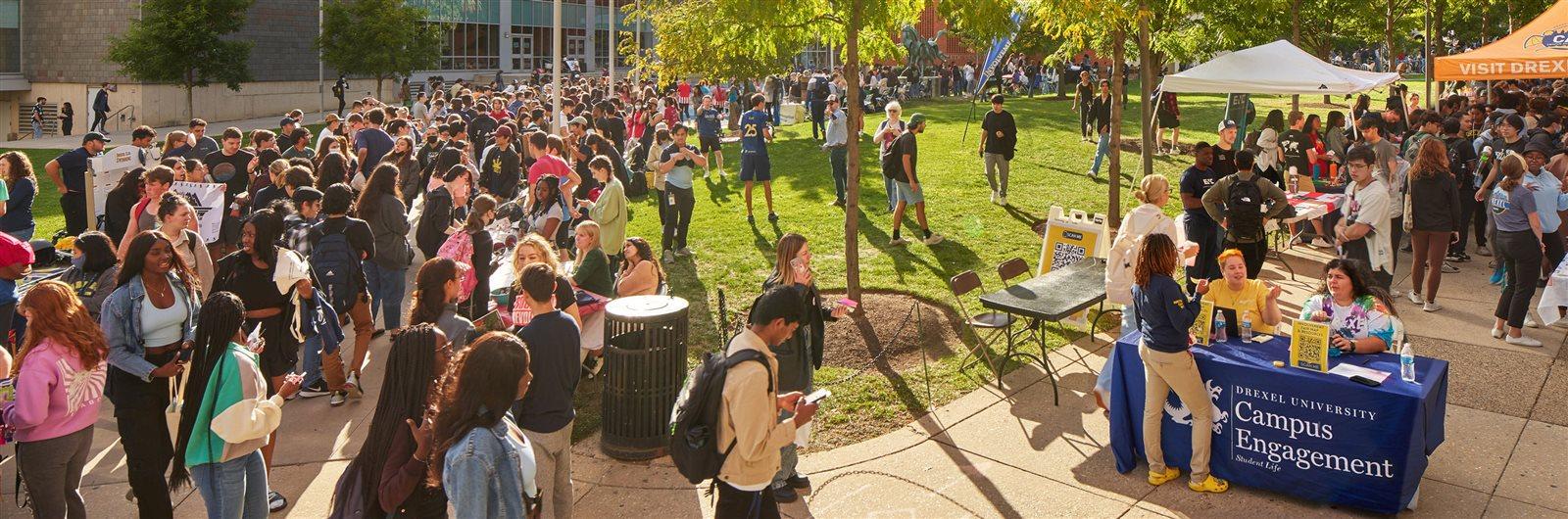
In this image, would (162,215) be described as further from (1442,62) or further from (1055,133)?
(1055,133)

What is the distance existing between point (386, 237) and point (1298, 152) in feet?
42.2

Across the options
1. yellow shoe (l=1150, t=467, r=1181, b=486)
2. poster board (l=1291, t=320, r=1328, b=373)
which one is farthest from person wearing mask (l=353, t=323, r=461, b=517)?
poster board (l=1291, t=320, r=1328, b=373)

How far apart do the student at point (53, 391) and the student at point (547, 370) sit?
2076 millimetres

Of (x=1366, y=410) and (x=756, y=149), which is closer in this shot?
(x=1366, y=410)

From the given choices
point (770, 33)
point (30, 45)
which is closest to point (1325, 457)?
point (770, 33)

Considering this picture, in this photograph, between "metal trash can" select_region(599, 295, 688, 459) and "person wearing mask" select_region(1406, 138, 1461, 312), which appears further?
"person wearing mask" select_region(1406, 138, 1461, 312)

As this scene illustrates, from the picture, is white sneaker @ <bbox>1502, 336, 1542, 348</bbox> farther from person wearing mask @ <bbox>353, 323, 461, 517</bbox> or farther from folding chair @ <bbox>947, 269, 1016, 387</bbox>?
person wearing mask @ <bbox>353, 323, 461, 517</bbox>

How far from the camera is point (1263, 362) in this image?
680 cm

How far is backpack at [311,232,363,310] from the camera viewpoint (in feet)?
28.5

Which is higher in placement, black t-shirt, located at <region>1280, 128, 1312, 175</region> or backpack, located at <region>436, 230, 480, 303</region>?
black t-shirt, located at <region>1280, 128, 1312, 175</region>

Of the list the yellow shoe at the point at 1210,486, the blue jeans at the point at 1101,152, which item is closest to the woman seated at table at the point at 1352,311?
the yellow shoe at the point at 1210,486

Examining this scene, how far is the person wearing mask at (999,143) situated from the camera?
52.8ft

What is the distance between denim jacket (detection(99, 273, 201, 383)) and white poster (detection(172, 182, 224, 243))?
5.06 meters

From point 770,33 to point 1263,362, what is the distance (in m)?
5.57
